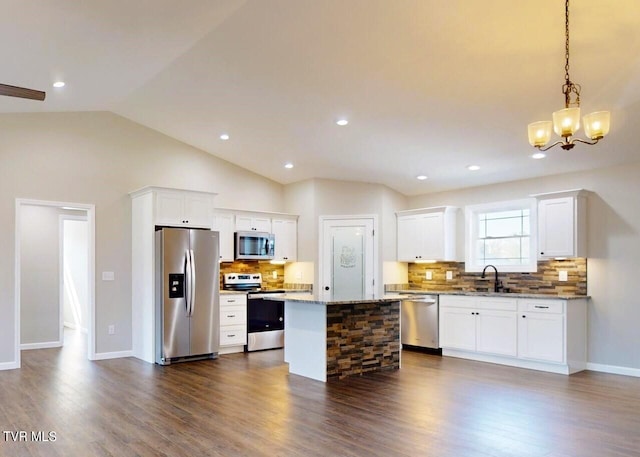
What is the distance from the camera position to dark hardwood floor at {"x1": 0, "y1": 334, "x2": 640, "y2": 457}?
340 cm

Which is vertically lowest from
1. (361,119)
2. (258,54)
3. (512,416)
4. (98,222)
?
(512,416)

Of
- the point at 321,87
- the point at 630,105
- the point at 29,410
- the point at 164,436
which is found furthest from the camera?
the point at 321,87

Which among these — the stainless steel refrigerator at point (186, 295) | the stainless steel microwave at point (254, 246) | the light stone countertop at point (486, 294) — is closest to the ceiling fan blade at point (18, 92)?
the stainless steel refrigerator at point (186, 295)

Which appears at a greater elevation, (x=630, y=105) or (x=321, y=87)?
(x=321, y=87)

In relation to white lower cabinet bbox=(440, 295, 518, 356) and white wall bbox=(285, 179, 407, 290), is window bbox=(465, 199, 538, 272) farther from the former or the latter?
white wall bbox=(285, 179, 407, 290)

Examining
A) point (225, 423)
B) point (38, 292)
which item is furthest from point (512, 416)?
point (38, 292)

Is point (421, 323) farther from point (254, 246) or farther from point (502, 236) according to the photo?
point (254, 246)

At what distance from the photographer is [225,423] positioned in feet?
12.8

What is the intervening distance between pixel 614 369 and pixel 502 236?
2.19 m

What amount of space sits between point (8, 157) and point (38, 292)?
2.56 m

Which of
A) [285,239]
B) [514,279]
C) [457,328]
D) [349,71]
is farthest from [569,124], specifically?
[285,239]

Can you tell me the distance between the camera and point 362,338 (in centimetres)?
565

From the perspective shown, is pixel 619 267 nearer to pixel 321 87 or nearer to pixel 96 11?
pixel 321 87

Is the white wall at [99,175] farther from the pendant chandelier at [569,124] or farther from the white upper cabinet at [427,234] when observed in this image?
the pendant chandelier at [569,124]
